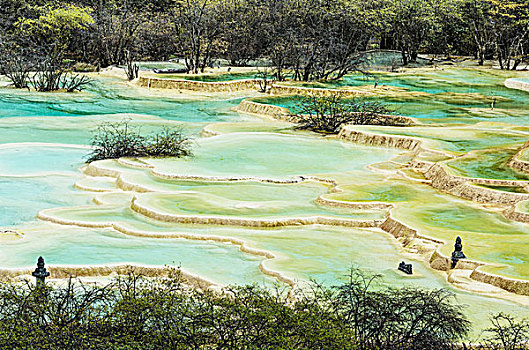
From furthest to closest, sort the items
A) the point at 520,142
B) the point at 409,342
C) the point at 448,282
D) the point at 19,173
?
the point at 520,142, the point at 19,173, the point at 448,282, the point at 409,342

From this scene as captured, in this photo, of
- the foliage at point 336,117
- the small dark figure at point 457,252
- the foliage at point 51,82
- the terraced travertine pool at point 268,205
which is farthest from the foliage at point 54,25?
the small dark figure at point 457,252

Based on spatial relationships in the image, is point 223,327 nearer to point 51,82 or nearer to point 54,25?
point 51,82

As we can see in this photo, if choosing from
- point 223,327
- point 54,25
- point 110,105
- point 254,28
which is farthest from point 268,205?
point 254,28

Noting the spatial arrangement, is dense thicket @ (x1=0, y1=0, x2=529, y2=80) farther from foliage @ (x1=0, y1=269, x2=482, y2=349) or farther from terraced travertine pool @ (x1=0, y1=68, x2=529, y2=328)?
foliage @ (x1=0, y1=269, x2=482, y2=349)

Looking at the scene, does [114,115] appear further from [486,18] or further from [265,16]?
[486,18]

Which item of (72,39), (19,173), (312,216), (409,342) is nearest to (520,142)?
(312,216)

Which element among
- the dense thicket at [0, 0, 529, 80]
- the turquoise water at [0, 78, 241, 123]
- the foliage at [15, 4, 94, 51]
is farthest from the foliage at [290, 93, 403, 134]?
the foliage at [15, 4, 94, 51]
